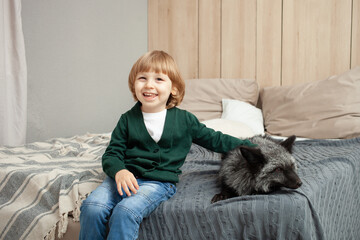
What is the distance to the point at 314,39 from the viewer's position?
2.89 metres

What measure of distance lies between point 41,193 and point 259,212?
0.90m

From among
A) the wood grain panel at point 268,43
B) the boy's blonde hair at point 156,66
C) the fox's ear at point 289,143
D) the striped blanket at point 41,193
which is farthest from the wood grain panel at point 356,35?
the striped blanket at point 41,193

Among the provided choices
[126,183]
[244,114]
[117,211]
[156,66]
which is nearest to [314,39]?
[244,114]

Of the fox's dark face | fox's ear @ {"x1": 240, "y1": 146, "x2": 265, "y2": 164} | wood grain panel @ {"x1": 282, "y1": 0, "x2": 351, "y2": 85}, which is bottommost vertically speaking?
the fox's dark face

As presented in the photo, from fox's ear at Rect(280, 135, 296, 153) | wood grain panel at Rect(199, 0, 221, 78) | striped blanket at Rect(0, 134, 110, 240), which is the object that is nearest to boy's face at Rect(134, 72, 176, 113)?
striped blanket at Rect(0, 134, 110, 240)

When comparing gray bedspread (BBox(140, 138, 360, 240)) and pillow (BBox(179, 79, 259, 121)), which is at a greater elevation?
pillow (BBox(179, 79, 259, 121))

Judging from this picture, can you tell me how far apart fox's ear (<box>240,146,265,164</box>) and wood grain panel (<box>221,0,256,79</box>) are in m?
2.30

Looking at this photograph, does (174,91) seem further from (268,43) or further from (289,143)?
(268,43)

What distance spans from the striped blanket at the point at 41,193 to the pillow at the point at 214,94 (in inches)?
58.8

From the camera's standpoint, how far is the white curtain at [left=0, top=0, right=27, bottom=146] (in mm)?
2318

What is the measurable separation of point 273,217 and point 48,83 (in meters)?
2.40

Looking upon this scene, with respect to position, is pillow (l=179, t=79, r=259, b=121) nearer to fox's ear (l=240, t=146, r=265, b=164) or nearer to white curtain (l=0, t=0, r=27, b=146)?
white curtain (l=0, t=0, r=27, b=146)

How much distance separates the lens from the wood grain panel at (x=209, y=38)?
3.40m

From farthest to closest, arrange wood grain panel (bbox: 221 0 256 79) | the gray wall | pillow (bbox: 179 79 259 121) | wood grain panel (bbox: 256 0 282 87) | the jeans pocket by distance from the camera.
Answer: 1. wood grain panel (bbox: 221 0 256 79)
2. wood grain panel (bbox: 256 0 282 87)
3. pillow (bbox: 179 79 259 121)
4. the gray wall
5. the jeans pocket
